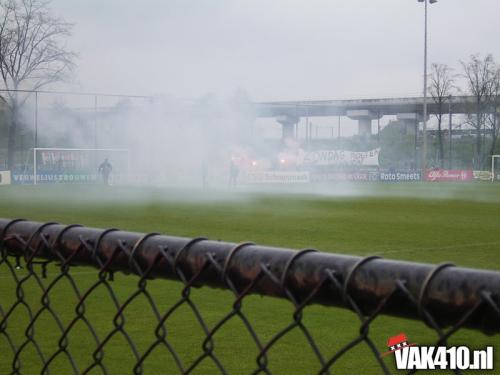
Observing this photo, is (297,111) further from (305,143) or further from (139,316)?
(139,316)

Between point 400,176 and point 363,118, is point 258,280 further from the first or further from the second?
point 363,118

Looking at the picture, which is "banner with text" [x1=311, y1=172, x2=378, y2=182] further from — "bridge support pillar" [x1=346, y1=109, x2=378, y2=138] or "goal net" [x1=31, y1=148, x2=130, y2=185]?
"bridge support pillar" [x1=346, y1=109, x2=378, y2=138]

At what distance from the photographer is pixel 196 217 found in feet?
72.9

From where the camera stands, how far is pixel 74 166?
53.0 meters

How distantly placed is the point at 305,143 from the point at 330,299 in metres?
76.2

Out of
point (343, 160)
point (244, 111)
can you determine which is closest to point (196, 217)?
point (244, 111)

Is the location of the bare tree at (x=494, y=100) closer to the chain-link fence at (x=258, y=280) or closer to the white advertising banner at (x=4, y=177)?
the white advertising banner at (x=4, y=177)

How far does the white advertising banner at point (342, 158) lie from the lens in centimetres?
6850

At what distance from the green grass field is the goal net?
20.8m

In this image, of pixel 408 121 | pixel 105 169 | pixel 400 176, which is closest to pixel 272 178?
pixel 105 169

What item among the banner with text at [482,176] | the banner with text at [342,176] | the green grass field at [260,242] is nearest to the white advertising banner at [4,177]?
the green grass field at [260,242]

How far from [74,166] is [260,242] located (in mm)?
39233

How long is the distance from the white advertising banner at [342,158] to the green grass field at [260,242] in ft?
119
